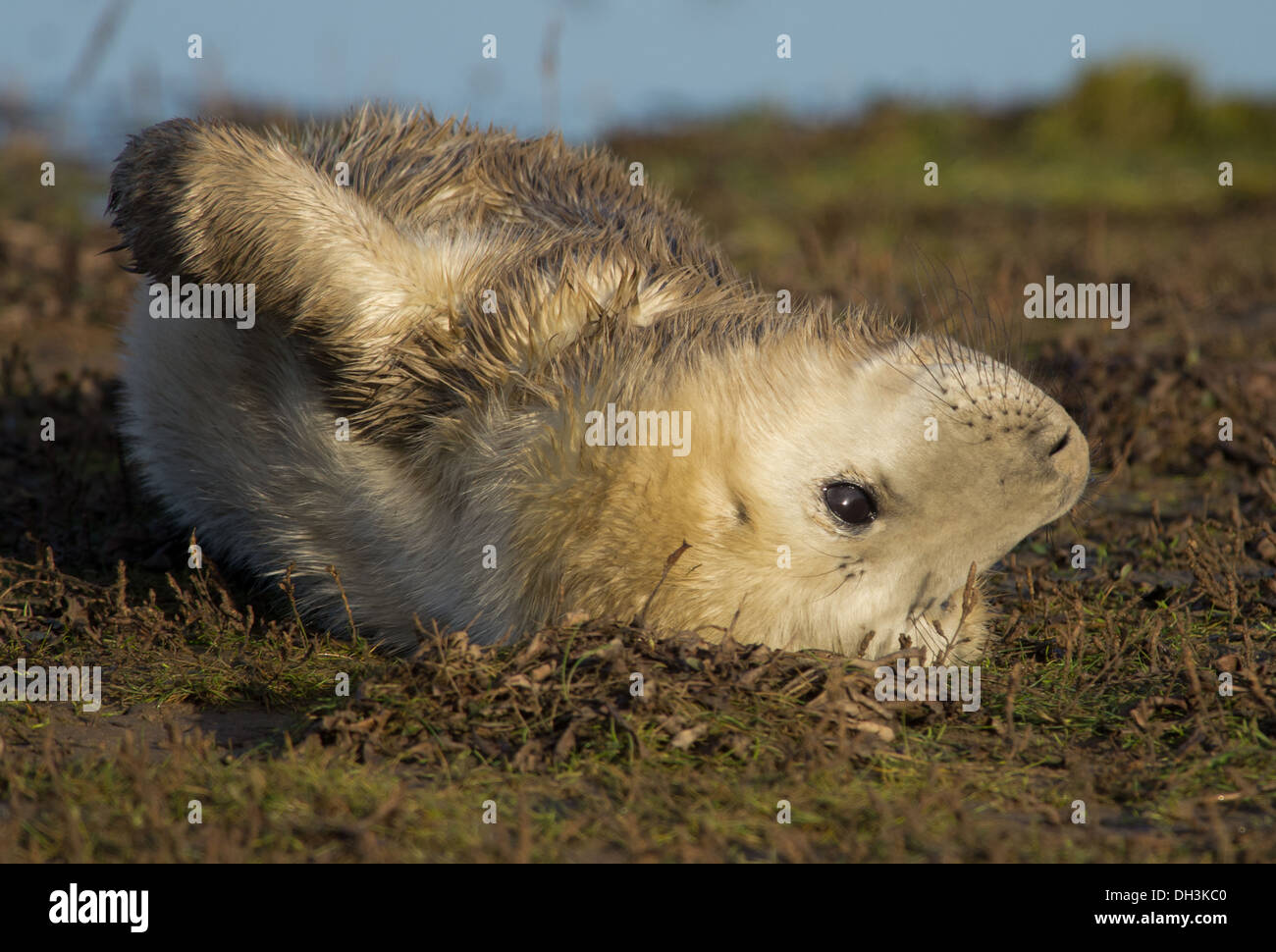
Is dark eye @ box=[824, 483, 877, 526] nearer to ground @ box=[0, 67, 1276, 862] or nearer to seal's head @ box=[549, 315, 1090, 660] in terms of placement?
seal's head @ box=[549, 315, 1090, 660]

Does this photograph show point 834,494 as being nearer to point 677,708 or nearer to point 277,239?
point 677,708

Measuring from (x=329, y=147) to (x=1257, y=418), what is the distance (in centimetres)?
401

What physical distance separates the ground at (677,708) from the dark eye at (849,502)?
1.24ft

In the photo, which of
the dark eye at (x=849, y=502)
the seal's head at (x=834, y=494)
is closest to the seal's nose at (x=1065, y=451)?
the seal's head at (x=834, y=494)

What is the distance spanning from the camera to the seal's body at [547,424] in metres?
3.42

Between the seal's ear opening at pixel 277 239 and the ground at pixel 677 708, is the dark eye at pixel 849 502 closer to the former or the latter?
the ground at pixel 677 708

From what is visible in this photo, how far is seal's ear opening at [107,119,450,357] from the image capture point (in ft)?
12.3

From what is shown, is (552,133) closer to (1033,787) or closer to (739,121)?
(1033,787)

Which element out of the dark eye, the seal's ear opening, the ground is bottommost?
the ground

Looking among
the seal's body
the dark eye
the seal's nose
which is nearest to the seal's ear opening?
the seal's body

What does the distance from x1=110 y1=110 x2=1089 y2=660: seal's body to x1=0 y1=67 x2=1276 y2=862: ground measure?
19cm

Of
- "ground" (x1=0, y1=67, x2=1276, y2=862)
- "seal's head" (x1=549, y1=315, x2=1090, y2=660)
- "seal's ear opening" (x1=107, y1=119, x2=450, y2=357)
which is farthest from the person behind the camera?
"seal's ear opening" (x1=107, y1=119, x2=450, y2=357)

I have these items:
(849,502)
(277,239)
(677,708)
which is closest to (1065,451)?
(849,502)

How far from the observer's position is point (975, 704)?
350 cm
